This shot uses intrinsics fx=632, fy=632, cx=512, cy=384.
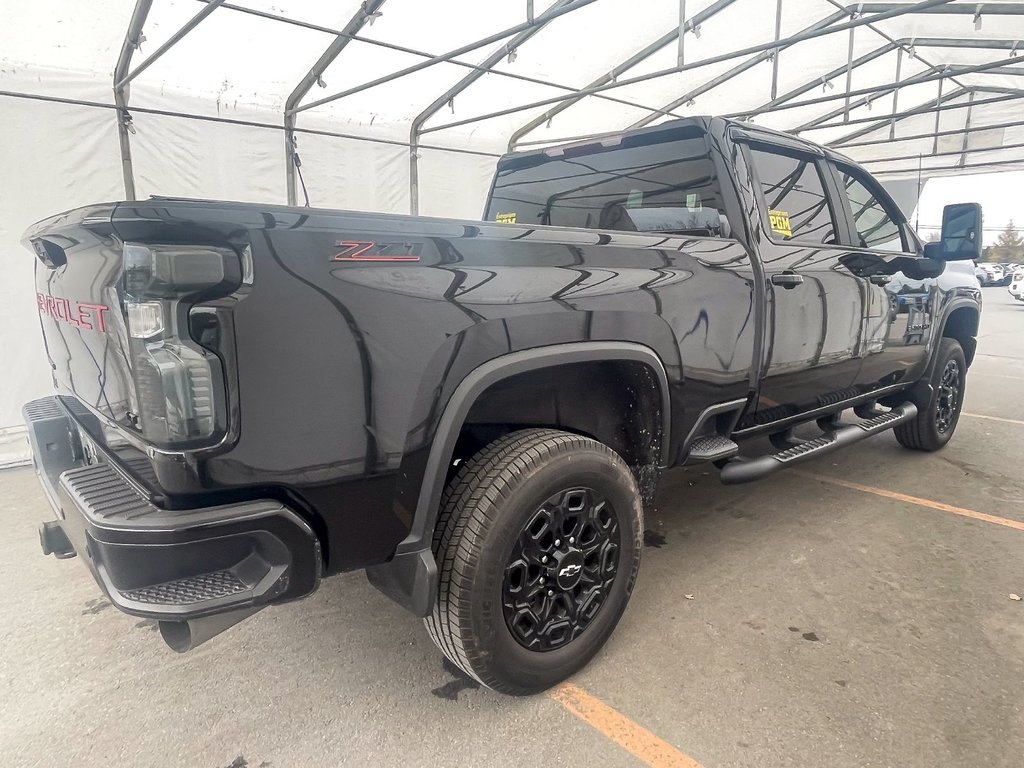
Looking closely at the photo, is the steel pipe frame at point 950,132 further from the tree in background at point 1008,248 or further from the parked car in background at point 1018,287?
the tree in background at point 1008,248

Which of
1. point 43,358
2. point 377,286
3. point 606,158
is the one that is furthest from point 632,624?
point 43,358

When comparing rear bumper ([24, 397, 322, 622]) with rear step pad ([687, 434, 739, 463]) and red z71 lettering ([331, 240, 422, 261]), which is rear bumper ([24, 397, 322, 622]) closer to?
red z71 lettering ([331, 240, 422, 261])

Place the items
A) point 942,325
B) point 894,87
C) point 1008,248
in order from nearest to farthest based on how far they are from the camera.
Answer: point 942,325
point 894,87
point 1008,248

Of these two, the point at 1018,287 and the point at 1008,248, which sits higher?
the point at 1008,248

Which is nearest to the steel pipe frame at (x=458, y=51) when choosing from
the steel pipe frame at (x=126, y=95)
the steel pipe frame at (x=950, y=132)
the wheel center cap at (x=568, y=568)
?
the steel pipe frame at (x=126, y=95)

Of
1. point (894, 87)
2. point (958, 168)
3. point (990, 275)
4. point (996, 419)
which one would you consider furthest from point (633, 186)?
point (990, 275)

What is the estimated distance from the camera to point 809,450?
3189 mm

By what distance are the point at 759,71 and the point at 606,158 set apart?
30.1ft

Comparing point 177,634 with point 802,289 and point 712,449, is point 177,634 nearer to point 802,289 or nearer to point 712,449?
point 712,449

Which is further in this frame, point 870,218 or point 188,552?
point 870,218

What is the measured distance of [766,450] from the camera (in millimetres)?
4879

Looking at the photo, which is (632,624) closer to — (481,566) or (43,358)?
(481,566)

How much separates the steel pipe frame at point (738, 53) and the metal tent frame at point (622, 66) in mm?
14

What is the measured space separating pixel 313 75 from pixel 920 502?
7444mm
